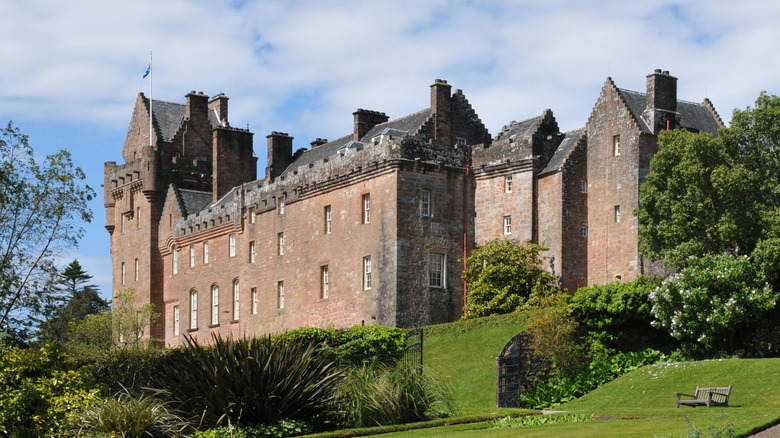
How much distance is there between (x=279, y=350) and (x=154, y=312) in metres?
41.5

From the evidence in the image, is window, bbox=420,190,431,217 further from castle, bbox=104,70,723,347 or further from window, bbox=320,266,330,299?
window, bbox=320,266,330,299

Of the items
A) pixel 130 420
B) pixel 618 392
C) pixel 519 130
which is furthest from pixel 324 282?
pixel 130 420

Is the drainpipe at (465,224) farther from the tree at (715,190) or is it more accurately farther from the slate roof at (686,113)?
the tree at (715,190)

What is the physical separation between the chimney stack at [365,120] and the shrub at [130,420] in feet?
104

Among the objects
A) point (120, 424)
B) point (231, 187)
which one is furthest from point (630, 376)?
point (231, 187)

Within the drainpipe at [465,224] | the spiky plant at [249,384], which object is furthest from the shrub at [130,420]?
the drainpipe at [465,224]

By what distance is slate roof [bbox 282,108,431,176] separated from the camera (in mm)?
51094

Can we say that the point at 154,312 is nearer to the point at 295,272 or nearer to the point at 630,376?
the point at 295,272

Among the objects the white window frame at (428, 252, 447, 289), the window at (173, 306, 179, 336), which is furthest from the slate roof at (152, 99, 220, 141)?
the white window frame at (428, 252, 447, 289)

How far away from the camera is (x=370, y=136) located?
2142 inches

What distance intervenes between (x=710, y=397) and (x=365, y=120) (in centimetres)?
3134

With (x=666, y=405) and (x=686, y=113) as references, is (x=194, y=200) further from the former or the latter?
(x=666, y=405)

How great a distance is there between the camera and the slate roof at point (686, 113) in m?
46.1

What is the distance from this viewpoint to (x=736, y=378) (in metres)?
30.6
